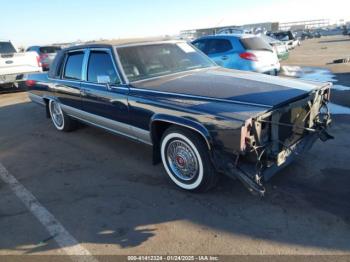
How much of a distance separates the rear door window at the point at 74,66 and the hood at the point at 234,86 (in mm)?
1610

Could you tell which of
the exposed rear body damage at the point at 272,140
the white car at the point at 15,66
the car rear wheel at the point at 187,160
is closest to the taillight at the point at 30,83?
the white car at the point at 15,66

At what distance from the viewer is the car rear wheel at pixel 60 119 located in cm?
632

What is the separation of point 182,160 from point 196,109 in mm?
736

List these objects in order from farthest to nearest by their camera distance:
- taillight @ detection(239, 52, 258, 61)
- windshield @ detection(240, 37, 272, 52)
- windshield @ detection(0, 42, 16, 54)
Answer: windshield @ detection(0, 42, 16, 54) → windshield @ detection(240, 37, 272, 52) → taillight @ detection(239, 52, 258, 61)

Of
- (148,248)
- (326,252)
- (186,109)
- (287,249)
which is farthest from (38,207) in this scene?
(326,252)

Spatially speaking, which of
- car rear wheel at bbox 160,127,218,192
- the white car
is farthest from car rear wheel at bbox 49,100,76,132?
the white car

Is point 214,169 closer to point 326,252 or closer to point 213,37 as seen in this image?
point 326,252

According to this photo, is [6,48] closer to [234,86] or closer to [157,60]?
[157,60]

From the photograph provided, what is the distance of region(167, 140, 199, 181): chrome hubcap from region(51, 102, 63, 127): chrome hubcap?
11.2ft

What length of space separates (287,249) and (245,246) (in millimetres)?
362

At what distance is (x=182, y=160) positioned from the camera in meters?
3.79

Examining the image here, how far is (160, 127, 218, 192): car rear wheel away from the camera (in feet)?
11.4

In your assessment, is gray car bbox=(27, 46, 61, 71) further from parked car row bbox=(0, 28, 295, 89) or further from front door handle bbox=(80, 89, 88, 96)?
front door handle bbox=(80, 89, 88, 96)

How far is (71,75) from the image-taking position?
18.3ft
